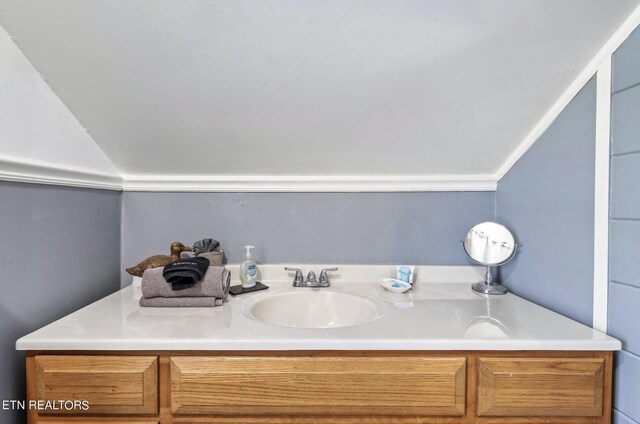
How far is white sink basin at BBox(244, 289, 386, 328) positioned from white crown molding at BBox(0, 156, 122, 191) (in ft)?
2.39

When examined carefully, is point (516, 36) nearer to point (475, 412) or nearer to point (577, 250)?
point (577, 250)

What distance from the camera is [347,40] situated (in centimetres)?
91

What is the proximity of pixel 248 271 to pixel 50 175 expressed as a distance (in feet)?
2.25

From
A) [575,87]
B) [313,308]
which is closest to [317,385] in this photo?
[313,308]

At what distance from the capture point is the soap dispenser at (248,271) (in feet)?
4.25

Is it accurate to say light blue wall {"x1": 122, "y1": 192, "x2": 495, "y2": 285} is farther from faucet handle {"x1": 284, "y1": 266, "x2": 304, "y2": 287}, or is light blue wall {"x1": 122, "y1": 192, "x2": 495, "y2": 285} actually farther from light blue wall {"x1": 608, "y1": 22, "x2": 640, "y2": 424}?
light blue wall {"x1": 608, "y1": 22, "x2": 640, "y2": 424}

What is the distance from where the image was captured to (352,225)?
143cm

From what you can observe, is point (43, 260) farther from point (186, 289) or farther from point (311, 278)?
point (311, 278)

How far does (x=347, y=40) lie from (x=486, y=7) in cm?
35

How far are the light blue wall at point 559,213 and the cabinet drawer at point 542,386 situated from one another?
0.61 feet

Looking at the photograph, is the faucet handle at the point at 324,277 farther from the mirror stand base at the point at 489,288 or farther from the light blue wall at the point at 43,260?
the light blue wall at the point at 43,260

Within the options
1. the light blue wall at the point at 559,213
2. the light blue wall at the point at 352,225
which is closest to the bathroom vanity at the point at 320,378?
the light blue wall at the point at 559,213

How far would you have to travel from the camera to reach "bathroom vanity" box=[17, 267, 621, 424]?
829 mm

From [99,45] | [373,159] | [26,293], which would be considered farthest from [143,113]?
[373,159]
